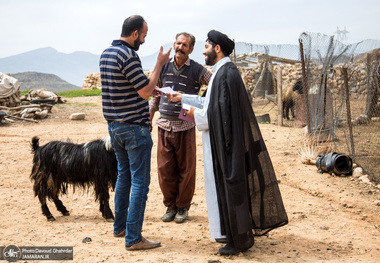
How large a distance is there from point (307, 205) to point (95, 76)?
30169 mm

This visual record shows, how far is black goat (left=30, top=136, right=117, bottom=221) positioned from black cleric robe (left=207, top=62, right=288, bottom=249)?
150cm

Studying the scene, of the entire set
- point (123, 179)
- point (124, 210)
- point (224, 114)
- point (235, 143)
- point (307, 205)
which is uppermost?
point (224, 114)

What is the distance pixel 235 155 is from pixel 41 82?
7320 centimetres

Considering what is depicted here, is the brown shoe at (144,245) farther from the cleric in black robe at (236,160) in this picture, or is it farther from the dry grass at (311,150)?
the dry grass at (311,150)

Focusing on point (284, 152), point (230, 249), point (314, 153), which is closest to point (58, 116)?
point (284, 152)

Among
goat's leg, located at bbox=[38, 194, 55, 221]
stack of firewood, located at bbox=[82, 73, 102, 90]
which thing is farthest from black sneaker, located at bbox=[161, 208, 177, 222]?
stack of firewood, located at bbox=[82, 73, 102, 90]

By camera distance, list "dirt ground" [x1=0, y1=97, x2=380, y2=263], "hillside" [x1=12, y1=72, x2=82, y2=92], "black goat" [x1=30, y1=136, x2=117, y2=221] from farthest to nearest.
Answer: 1. "hillside" [x1=12, y1=72, x2=82, y2=92]
2. "black goat" [x1=30, y1=136, x2=117, y2=221]
3. "dirt ground" [x1=0, y1=97, x2=380, y2=263]

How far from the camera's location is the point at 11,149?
9383mm

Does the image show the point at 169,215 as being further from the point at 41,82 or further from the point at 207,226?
the point at 41,82

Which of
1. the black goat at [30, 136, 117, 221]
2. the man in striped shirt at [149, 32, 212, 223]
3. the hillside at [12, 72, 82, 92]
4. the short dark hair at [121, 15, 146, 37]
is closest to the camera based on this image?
the short dark hair at [121, 15, 146, 37]

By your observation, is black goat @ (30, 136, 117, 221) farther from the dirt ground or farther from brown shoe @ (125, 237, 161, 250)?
brown shoe @ (125, 237, 161, 250)

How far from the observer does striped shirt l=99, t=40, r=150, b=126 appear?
363 centimetres

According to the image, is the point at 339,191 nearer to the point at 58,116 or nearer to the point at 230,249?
the point at 230,249

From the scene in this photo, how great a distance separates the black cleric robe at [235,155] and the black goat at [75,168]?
1.50 metres
